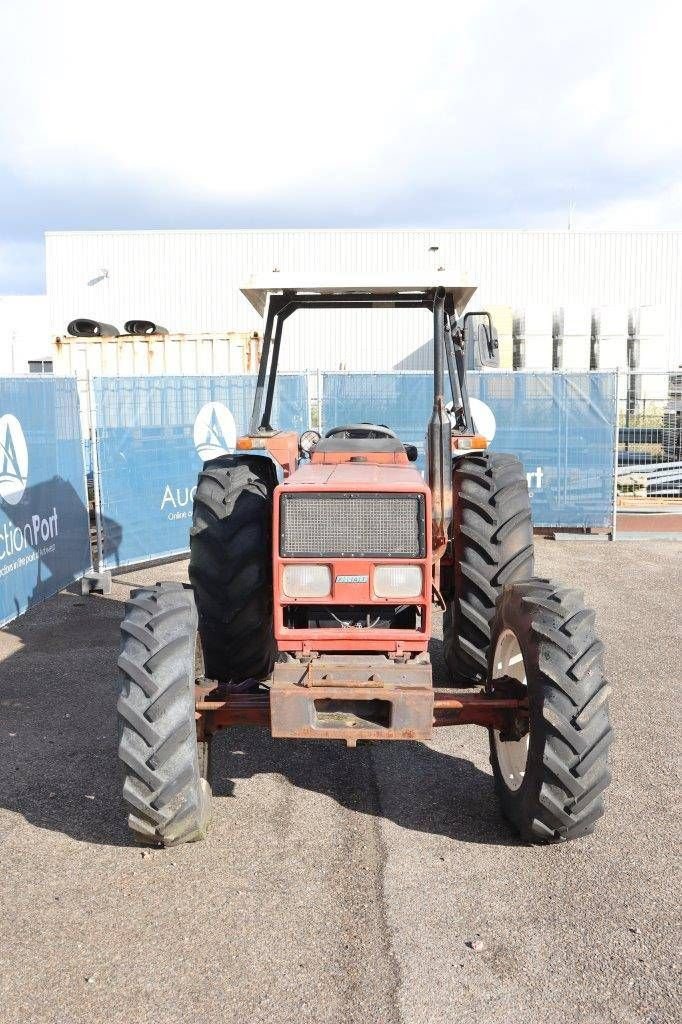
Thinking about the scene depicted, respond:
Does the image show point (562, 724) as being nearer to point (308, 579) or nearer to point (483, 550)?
point (308, 579)

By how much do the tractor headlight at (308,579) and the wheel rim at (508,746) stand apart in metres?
0.95

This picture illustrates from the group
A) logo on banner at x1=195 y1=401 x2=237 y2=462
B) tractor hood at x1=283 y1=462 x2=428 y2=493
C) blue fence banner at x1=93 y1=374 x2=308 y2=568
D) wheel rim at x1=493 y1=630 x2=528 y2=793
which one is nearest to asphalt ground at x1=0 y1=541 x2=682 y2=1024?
wheel rim at x1=493 y1=630 x2=528 y2=793

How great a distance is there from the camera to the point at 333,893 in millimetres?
3848

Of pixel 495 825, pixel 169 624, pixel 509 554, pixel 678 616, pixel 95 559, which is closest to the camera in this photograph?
pixel 169 624

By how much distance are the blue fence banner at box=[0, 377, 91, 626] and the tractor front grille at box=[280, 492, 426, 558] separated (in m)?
4.22

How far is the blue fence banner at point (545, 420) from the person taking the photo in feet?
40.6

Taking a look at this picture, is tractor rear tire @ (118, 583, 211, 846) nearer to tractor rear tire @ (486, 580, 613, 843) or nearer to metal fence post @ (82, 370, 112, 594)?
tractor rear tire @ (486, 580, 613, 843)

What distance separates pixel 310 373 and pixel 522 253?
1571cm

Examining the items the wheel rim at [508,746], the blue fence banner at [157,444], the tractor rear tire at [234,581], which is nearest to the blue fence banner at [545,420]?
the blue fence banner at [157,444]

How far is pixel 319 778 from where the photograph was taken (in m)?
4.97

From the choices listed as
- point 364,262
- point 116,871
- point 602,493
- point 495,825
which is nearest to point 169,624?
point 116,871

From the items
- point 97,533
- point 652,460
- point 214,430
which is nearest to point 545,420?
point 652,460

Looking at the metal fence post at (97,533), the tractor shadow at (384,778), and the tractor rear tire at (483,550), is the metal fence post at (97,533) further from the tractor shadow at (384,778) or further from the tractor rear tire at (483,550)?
the tractor rear tire at (483,550)

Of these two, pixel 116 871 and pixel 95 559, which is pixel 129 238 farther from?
pixel 116 871
